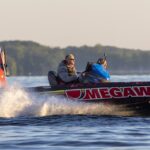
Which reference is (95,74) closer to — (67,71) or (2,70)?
(67,71)

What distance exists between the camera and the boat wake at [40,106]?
19859mm

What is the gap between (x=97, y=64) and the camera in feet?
66.8

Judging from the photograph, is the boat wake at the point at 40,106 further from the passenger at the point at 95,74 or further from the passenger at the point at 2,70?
the passenger at the point at 2,70

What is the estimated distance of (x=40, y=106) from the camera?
20078mm

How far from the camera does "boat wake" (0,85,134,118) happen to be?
1986 centimetres

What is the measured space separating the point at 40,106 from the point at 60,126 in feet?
9.26

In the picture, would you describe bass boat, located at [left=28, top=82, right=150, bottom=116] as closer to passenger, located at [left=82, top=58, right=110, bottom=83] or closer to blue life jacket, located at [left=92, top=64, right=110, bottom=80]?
passenger, located at [left=82, top=58, right=110, bottom=83]

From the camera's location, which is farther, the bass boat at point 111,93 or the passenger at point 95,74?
the passenger at point 95,74

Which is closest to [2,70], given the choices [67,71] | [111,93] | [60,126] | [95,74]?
[67,71]

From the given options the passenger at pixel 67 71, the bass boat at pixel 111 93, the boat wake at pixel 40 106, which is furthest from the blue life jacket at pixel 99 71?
the boat wake at pixel 40 106

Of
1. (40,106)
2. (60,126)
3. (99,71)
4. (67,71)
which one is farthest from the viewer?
(67,71)

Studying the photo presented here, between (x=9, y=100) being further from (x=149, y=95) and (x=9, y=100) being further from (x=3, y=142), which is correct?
(x=3, y=142)

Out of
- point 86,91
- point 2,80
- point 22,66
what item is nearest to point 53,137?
point 86,91

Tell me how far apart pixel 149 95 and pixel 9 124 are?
12.3 feet
